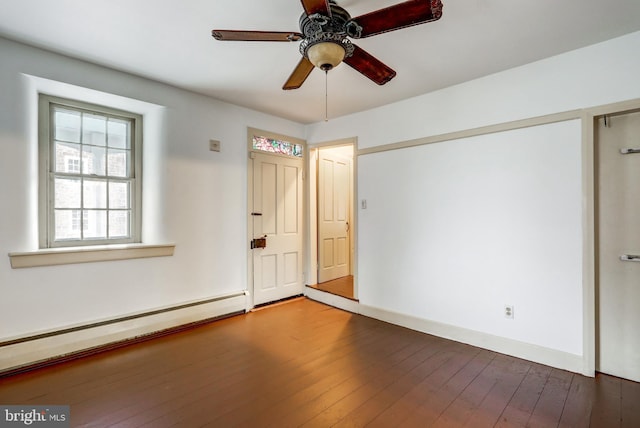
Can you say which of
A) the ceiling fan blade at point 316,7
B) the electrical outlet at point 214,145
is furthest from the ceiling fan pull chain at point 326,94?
the electrical outlet at point 214,145

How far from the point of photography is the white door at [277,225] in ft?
13.2

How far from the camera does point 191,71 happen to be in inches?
113

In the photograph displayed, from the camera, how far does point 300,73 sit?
2.18m

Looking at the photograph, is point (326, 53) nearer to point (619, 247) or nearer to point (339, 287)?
point (619, 247)

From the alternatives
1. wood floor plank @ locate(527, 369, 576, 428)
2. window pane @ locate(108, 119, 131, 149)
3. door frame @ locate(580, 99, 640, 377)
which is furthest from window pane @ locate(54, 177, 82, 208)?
door frame @ locate(580, 99, 640, 377)

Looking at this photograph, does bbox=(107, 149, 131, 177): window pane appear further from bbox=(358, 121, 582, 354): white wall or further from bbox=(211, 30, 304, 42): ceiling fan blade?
bbox=(358, 121, 582, 354): white wall

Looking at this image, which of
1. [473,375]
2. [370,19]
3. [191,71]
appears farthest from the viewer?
[191,71]

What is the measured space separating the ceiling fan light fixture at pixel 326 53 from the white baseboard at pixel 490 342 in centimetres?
276

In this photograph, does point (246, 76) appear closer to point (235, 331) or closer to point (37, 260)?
point (37, 260)

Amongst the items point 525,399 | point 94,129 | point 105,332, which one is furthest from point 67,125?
point 525,399

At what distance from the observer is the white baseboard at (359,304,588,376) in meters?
2.45

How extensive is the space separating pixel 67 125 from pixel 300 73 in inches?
91.5

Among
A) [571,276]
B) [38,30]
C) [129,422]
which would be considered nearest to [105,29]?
[38,30]

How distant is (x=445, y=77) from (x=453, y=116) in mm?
400
